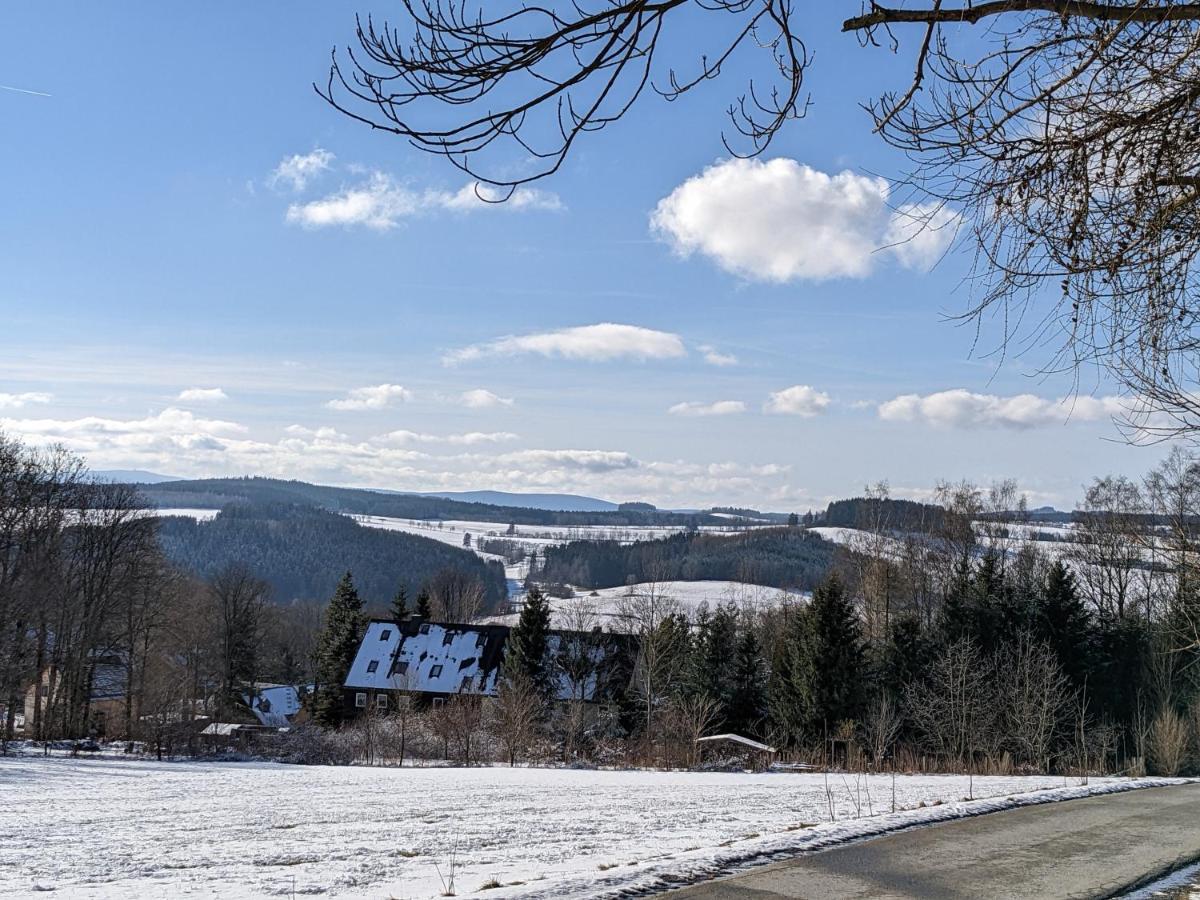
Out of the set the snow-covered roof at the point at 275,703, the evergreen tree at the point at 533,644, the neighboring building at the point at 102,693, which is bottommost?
the snow-covered roof at the point at 275,703

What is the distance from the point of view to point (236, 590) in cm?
5722

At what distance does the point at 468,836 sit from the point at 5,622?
31.3 metres

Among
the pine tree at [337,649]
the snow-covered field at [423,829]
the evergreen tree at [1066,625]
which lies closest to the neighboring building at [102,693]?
the pine tree at [337,649]

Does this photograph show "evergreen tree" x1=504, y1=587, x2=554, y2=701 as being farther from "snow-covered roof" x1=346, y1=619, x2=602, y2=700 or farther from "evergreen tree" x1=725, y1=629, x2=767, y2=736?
"evergreen tree" x1=725, y1=629, x2=767, y2=736

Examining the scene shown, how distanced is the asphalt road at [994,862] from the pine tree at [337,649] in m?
41.9

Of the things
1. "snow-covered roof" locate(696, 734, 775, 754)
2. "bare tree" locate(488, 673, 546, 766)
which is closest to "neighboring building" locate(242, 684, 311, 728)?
"bare tree" locate(488, 673, 546, 766)

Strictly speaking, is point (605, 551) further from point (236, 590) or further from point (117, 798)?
point (117, 798)

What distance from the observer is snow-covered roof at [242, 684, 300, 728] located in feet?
209

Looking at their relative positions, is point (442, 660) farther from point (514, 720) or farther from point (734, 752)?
point (734, 752)

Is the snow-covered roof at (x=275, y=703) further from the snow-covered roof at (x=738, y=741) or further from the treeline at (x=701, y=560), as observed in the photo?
the treeline at (x=701, y=560)

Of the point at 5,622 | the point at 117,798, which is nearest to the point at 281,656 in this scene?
the point at 5,622

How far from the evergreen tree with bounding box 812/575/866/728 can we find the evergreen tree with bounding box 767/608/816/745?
280 mm

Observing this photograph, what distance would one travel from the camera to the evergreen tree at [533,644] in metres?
43.9

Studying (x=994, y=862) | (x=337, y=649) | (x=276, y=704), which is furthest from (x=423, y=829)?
(x=276, y=704)
